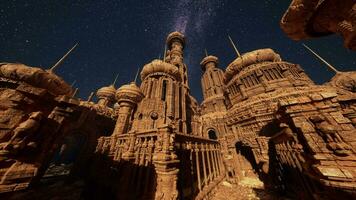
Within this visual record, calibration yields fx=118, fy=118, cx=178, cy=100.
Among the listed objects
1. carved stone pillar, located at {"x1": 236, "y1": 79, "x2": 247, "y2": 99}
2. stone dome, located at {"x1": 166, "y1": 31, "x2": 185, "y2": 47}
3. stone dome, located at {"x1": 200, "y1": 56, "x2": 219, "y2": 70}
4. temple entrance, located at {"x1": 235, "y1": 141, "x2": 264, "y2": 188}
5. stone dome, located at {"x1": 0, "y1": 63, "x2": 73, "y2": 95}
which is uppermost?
stone dome, located at {"x1": 200, "y1": 56, "x2": 219, "y2": 70}

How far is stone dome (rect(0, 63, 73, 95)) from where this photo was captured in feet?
9.39

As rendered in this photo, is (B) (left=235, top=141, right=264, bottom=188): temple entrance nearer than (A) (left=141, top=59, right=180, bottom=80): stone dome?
Yes

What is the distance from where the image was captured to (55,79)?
11.8ft

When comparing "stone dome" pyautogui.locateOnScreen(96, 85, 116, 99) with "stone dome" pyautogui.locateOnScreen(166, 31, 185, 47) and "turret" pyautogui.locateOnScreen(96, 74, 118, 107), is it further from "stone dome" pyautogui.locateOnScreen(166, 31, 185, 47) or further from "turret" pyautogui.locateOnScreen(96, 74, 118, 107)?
"stone dome" pyautogui.locateOnScreen(166, 31, 185, 47)

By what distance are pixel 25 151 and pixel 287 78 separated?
27.8m

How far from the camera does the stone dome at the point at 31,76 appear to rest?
9.39 ft

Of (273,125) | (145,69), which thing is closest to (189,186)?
(273,125)

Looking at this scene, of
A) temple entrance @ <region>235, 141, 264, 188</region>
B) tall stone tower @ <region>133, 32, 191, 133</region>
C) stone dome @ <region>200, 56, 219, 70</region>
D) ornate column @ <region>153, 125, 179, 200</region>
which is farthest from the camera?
stone dome @ <region>200, 56, 219, 70</region>

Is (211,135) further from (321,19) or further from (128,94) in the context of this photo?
(321,19)

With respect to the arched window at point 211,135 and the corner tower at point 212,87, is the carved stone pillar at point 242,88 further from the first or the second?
the corner tower at point 212,87

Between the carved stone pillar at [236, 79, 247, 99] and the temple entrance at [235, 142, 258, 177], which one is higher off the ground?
the carved stone pillar at [236, 79, 247, 99]

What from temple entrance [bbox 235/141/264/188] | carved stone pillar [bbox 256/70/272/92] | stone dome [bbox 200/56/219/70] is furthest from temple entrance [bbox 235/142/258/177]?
stone dome [bbox 200/56/219/70]

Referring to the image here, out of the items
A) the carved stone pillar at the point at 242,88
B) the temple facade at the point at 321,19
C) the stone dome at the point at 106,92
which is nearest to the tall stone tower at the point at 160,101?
the stone dome at the point at 106,92

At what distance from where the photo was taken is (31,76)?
3.00m
